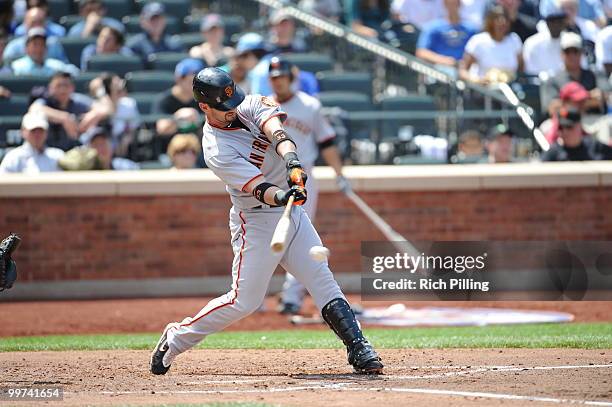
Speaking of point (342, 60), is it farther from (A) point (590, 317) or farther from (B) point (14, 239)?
(B) point (14, 239)

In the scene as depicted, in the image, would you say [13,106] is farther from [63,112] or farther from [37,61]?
[37,61]

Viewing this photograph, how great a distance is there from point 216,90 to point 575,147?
24.7 feet

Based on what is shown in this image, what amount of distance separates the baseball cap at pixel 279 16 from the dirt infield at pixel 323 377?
284 inches

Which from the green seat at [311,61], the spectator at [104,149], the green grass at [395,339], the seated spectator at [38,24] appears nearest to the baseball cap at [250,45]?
the green seat at [311,61]

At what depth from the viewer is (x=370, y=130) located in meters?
13.8

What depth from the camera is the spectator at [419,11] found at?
16656 mm

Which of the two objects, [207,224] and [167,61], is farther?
[167,61]

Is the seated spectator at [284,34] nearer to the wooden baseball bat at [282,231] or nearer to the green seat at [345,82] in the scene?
the green seat at [345,82]

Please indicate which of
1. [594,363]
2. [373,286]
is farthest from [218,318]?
[373,286]

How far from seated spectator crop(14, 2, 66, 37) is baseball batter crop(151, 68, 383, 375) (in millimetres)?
8442

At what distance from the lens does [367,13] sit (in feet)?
57.9

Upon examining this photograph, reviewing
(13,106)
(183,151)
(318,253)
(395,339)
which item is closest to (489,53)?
(183,151)

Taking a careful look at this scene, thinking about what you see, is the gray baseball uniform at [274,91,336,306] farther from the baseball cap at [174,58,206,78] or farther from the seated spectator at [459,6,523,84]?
the seated spectator at [459,6,523,84]

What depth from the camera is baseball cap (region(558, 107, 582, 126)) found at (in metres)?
13.3
